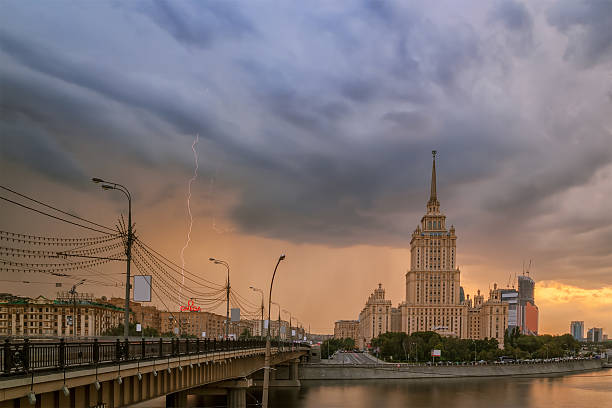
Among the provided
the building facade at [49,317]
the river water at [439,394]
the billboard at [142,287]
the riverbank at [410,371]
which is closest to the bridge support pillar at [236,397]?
the river water at [439,394]

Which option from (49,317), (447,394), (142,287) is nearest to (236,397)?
(142,287)

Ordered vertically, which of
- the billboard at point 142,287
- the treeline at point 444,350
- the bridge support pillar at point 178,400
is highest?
the billboard at point 142,287

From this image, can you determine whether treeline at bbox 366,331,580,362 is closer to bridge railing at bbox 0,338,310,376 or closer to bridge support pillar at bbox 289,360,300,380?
bridge support pillar at bbox 289,360,300,380

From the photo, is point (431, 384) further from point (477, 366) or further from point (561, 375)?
point (561, 375)

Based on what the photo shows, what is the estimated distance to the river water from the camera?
2928 inches

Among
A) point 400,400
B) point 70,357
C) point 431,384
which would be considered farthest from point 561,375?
point 70,357

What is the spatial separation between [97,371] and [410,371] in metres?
103

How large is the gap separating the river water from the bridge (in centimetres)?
3422

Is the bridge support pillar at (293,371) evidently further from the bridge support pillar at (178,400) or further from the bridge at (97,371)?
the bridge at (97,371)

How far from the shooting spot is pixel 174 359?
1194 inches

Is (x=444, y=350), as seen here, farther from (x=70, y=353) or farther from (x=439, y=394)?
(x=70, y=353)

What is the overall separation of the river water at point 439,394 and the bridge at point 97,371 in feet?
112

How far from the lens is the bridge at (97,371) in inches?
674

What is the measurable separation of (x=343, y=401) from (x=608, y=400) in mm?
35797
